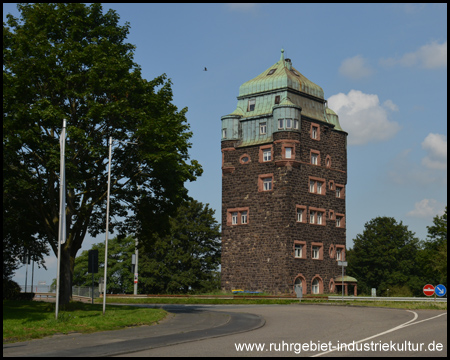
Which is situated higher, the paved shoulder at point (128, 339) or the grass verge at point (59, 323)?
the grass verge at point (59, 323)

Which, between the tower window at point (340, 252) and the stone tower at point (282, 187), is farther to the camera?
the tower window at point (340, 252)

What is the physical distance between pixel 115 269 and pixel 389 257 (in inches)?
1589

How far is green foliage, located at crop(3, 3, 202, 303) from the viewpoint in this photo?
105 feet

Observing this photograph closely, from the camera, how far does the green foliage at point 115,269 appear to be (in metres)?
87.4

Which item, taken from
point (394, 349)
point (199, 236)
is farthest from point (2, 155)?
point (199, 236)

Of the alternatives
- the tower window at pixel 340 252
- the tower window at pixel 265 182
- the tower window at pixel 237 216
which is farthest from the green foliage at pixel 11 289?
the tower window at pixel 340 252

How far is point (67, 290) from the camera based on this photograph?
3497 cm

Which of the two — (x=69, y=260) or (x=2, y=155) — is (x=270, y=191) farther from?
(x=2, y=155)

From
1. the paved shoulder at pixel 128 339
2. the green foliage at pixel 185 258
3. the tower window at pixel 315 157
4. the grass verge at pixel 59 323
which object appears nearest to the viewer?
the paved shoulder at pixel 128 339

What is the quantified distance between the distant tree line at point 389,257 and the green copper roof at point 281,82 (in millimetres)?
30434

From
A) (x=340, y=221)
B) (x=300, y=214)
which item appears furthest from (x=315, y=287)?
(x=340, y=221)

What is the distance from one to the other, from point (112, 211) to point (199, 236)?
49.5 meters

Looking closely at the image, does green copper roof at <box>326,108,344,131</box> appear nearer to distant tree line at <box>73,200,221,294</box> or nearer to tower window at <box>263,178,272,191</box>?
tower window at <box>263,178,272,191</box>

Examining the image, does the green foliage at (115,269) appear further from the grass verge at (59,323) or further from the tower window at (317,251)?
the grass verge at (59,323)
